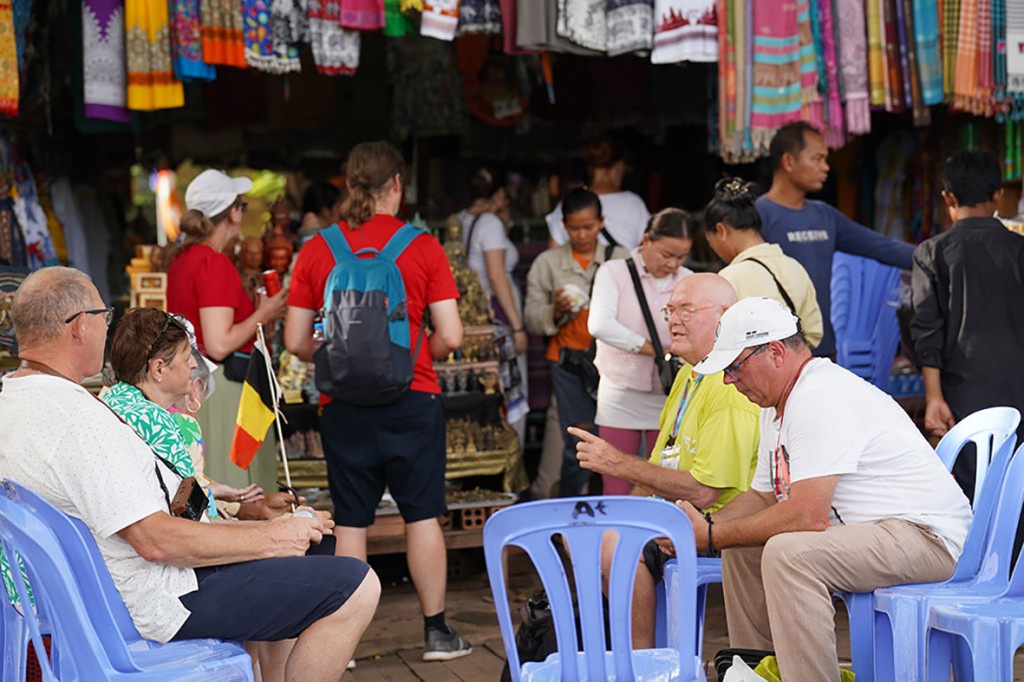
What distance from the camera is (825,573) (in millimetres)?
3246

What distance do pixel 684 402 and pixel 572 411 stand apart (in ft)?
6.45

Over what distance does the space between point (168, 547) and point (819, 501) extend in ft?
5.19

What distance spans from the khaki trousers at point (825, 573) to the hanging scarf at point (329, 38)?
3585 mm

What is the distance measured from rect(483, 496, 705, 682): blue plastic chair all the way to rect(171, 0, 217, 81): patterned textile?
12.4ft

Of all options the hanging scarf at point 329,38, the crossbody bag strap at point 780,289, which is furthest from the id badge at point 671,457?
the hanging scarf at point 329,38

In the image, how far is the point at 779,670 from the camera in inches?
127

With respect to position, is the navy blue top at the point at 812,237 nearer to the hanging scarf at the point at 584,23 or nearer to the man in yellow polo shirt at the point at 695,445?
the hanging scarf at the point at 584,23

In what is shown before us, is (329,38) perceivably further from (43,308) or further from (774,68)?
(43,308)

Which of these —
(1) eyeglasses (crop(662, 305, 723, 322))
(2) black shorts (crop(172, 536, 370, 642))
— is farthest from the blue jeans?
(2) black shorts (crop(172, 536, 370, 642))

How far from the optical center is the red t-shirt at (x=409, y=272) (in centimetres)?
452

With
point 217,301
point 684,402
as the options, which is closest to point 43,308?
point 217,301

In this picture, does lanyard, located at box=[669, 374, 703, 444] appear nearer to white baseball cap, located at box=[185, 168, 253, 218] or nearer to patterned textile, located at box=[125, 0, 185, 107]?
white baseball cap, located at box=[185, 168, 253, 218]

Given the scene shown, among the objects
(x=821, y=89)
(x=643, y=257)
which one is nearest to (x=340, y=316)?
(x=643, y=257)

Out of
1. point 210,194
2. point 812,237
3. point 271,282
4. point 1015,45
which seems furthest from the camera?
point 1015,45
